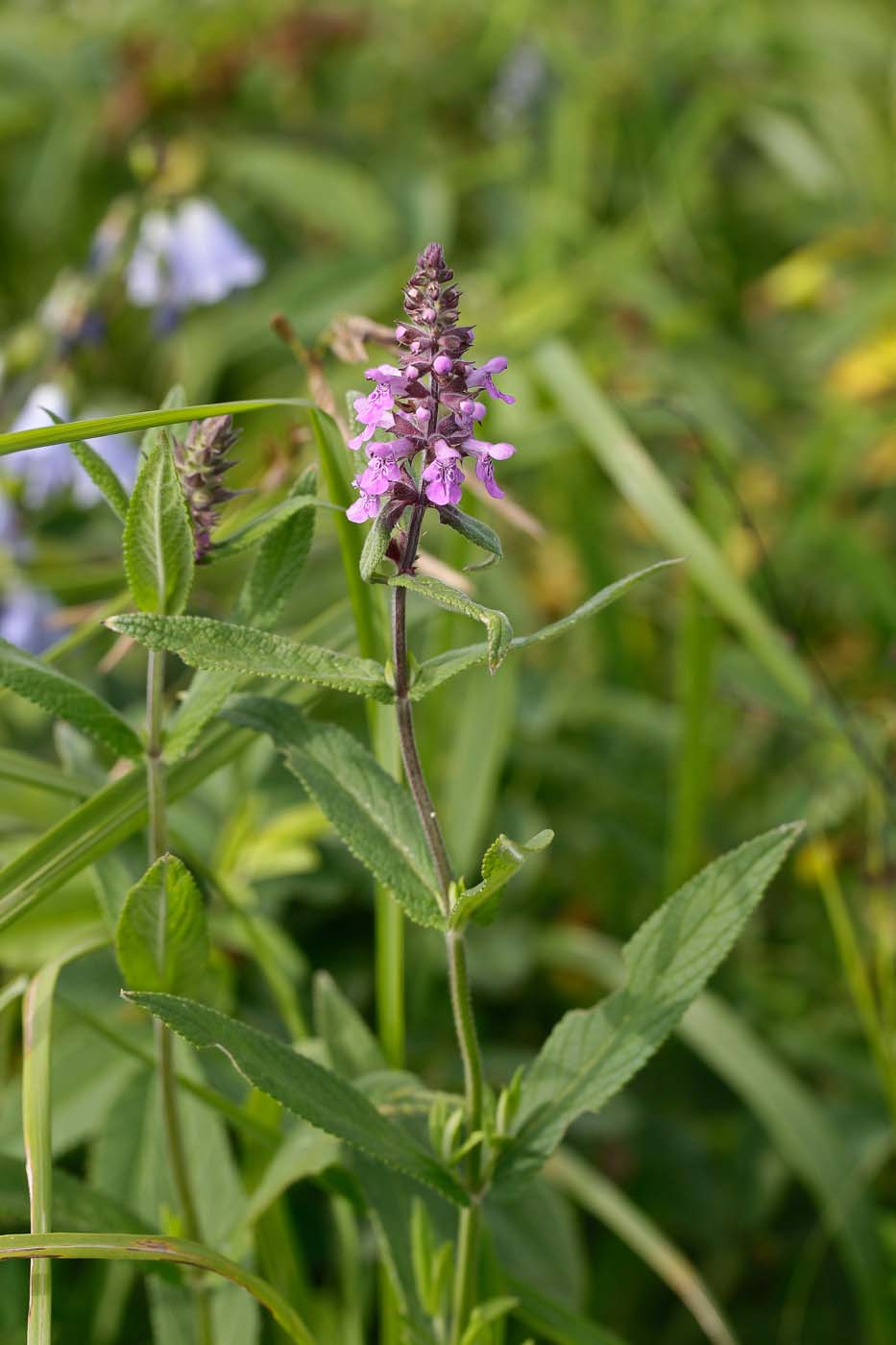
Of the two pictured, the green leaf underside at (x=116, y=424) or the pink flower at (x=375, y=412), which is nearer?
the pink flower at (x=375, y=412)

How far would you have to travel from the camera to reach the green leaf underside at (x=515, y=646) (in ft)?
2.43

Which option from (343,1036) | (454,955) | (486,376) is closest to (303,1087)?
(454,955)

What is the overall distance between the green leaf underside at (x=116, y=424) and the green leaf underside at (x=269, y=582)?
67 mm

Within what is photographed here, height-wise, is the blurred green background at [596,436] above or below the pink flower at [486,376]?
above

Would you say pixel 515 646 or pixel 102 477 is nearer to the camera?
pixel 515 646

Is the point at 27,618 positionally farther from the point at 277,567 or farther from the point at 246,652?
the point at 246,652

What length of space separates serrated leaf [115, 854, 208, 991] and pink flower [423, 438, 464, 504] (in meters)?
0.29

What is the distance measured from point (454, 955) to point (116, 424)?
437 mm

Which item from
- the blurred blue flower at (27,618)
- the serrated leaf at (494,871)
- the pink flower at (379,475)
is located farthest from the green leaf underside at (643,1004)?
the blurred blue flower at (27,618)

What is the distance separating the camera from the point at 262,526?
875 mm

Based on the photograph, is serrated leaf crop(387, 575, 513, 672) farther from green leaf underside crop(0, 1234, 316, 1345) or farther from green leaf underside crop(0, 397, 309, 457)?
green leaf underside crop(0, 1234, 316, 1345)

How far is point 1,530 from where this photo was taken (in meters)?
1.78

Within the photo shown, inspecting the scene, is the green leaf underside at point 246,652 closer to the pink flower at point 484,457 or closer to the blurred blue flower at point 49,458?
the pink flower at point 484,457

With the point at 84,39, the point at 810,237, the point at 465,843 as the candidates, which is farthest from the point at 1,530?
the point at 810,237
